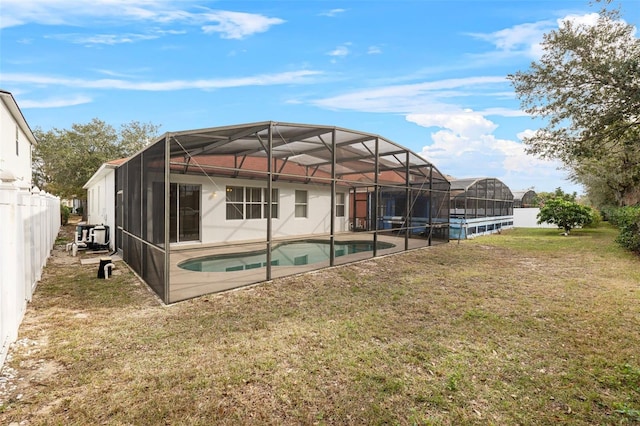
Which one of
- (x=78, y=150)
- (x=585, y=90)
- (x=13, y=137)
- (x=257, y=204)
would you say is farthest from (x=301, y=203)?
(x=78, y=150)

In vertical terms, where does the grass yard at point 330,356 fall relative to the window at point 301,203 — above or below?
below

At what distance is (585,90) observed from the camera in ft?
23.2

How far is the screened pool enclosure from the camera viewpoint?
5586mm

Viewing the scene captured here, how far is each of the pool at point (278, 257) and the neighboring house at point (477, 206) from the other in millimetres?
4970

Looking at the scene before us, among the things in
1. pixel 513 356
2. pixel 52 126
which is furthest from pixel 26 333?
pixel 52 126

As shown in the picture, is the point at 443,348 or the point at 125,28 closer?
the point at 443,348

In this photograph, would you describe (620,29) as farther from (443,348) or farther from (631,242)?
(443,348)

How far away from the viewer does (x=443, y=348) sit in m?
3.43

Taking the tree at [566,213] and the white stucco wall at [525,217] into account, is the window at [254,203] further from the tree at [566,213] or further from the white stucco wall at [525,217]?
the white stucco wall at [525,217]

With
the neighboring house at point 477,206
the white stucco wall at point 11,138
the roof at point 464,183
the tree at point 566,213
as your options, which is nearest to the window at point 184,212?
the white stucco wall at point 11,138

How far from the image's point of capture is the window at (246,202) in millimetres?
11898

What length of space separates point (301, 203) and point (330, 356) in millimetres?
11182

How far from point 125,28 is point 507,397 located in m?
10.1

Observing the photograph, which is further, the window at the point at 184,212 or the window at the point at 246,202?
the window at the point at 246,202
